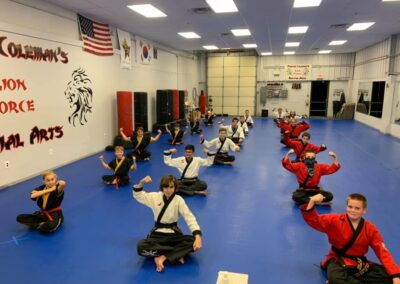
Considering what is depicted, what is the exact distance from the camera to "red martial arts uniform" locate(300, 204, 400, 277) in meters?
2.99

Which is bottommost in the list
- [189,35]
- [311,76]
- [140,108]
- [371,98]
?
[140,108]

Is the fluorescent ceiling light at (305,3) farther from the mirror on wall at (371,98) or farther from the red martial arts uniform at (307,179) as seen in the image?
the mirror on wall at (371,98)

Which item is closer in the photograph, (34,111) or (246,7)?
(34,111)

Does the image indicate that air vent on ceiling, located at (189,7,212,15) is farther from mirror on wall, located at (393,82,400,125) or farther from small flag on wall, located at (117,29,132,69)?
mirror on wall, located at (393,82,400,125)

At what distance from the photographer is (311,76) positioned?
72.1 ft

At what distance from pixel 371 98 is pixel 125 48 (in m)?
13.5

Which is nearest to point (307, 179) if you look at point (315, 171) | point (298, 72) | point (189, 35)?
point (315, 171)

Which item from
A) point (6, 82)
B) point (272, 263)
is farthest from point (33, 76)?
point (272, 263)

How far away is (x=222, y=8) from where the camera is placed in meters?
8.58

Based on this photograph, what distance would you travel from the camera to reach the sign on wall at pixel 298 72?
21.9 m

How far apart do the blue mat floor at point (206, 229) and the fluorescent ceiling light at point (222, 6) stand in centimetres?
443

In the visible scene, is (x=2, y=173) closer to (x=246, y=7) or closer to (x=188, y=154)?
(x=188, y=154)

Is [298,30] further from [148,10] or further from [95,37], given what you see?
[95,37]

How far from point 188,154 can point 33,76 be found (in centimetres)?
437
